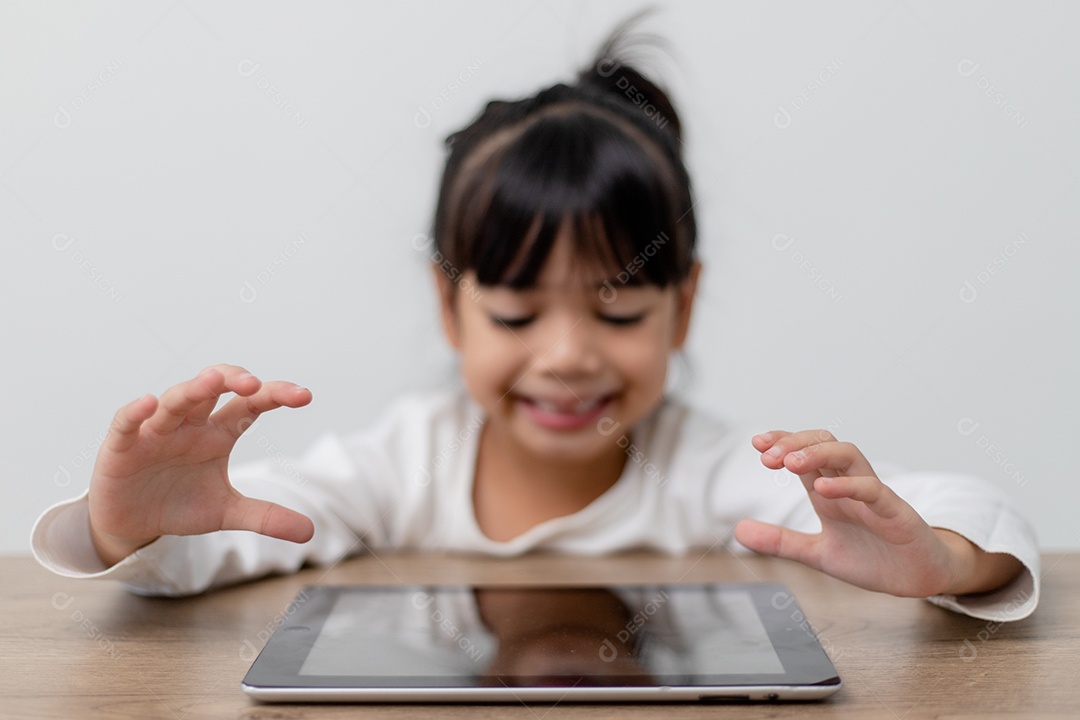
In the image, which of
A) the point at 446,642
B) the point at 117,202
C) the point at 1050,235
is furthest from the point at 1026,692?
the point at 117,202

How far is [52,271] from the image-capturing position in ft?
5.18

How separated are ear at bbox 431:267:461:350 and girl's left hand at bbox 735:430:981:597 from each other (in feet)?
1.57

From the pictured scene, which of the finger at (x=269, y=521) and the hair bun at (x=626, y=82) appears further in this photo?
the hair bun at (x=626, y=82)

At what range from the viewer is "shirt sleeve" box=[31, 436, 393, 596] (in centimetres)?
73

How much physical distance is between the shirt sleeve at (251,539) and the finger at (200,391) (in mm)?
155

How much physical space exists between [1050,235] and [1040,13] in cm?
35

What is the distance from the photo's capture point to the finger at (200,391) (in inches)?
23.6

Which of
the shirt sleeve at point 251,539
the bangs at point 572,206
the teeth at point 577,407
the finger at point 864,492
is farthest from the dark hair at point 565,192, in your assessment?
the finger at point 864,492

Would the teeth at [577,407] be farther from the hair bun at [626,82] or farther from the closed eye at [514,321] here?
the hair bun at [626,82]

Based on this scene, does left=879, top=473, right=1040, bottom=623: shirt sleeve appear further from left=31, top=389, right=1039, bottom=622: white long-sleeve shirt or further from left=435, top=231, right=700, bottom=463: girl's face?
left=435, top=231, right=700, bottom=463: girl's face

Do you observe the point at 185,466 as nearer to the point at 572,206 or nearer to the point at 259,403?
the point at 259,403

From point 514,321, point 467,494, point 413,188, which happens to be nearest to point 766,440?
point 514,321

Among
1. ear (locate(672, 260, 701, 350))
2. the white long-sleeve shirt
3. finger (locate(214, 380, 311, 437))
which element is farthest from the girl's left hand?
ear (locate(672, 260, 701, 350))

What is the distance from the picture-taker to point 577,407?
0.96 meters
